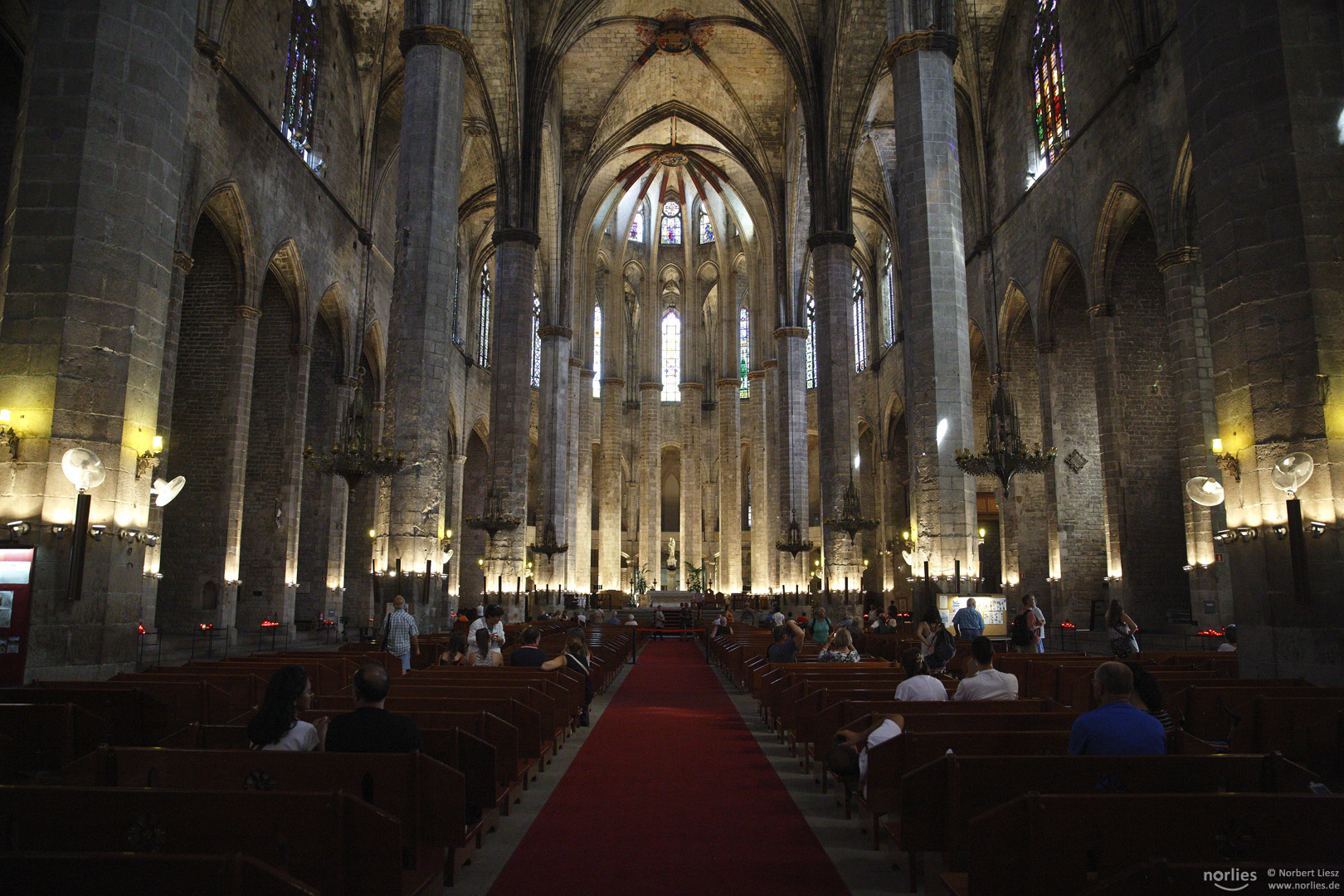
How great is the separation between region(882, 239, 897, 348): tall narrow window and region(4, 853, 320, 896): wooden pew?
32511 millimetres

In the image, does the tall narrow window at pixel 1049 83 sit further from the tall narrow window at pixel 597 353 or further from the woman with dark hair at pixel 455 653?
the tall narrow window at pixel 597 353

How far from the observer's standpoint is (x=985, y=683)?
18.7 feet

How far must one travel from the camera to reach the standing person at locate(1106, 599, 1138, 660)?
872 cm

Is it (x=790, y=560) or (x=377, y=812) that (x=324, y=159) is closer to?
(x=790, y=560)

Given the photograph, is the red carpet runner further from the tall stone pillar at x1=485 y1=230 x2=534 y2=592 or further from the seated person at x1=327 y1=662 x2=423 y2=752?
the tall stone pillar at x1=485 y1=230 x2=534 y2=592

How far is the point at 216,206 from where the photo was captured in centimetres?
1761

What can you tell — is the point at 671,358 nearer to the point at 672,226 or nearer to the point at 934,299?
the point at 672,226

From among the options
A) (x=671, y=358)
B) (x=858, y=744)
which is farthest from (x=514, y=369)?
(x=671, y=358)

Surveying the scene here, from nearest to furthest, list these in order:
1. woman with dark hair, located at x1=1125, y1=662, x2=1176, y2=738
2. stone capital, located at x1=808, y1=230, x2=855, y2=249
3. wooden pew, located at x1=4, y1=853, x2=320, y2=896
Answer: wooden pew, located at x1=4, y1=853, x2=320, y2=896
woman with dark hair, located at x1=1125, y1=662, x2=1176, y2=738
stone capital, located at x1=808, y1=230, x2=855, y2=249

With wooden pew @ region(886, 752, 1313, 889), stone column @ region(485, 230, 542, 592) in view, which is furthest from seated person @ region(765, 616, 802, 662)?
stone column @ region(485, 230, 542, 592)

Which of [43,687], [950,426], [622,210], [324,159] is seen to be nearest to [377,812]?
[43,687]

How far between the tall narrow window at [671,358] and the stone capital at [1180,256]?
101 ft

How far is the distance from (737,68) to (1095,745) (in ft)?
104

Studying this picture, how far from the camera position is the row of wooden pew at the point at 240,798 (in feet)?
9.09
